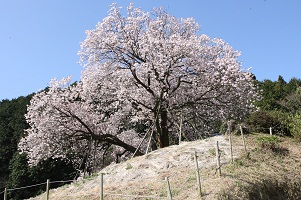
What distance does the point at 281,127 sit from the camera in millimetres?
15938

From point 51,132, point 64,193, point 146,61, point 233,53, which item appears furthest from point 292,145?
point 51,132

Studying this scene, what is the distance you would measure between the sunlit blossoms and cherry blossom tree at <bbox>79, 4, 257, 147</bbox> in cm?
5

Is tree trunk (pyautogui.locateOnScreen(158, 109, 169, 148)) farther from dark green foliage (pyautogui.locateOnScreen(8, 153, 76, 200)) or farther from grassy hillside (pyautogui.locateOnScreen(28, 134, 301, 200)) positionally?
dark green foliage (pyautogui.locateOnScreen(8, 153, 76, 200))

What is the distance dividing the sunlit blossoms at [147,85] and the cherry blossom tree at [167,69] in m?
0.05

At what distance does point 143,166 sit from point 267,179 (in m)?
4.87

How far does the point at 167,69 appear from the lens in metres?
15.8

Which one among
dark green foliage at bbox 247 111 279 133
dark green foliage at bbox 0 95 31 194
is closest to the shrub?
dark green foliage at bbox 247 111 279 133

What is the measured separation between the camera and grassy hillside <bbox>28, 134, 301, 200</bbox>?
901 cm

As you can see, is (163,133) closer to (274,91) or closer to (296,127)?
(296,127)

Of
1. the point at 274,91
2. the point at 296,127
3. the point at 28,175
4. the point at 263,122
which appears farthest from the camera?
the point at 274,91

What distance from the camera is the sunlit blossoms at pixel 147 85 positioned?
15969 millimetres

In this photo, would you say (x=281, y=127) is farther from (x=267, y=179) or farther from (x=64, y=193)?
(x=64, y=193)

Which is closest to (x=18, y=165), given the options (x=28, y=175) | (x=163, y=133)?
(x=28, y=175)

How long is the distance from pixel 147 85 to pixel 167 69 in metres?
2.06
